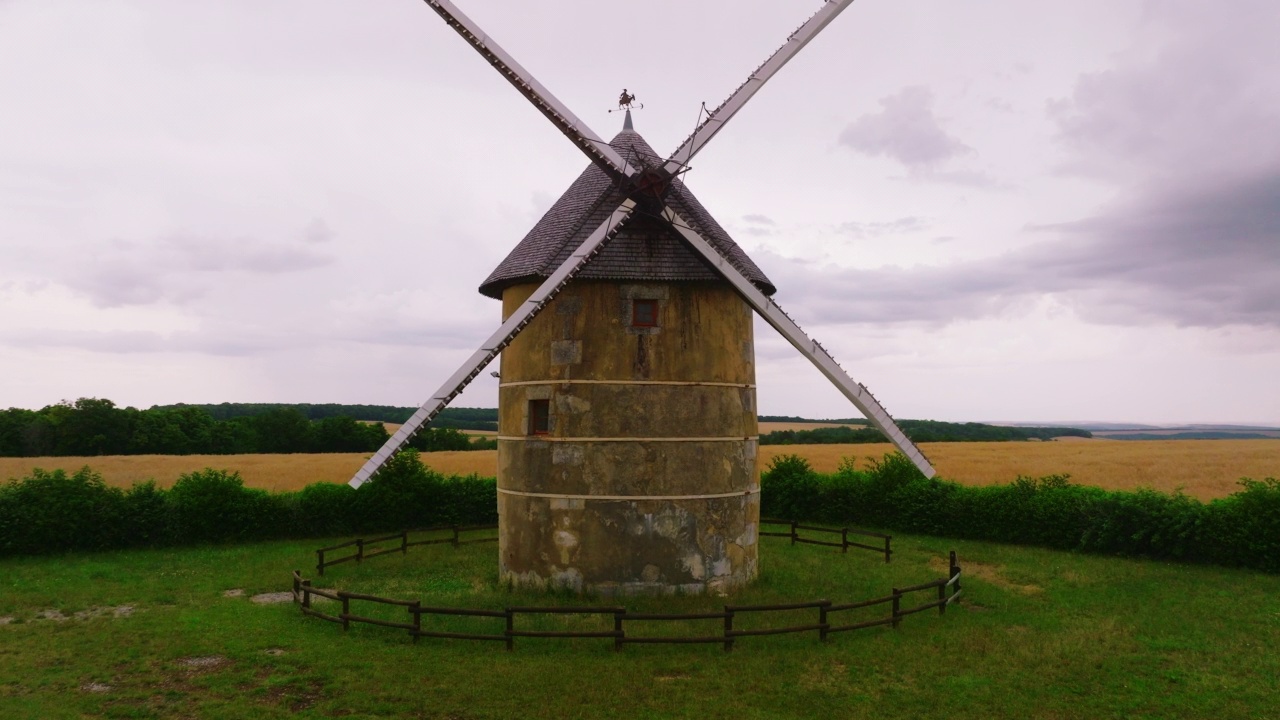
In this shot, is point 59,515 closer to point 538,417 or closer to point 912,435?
point 538,417

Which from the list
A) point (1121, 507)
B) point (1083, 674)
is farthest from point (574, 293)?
point (1121, 507)

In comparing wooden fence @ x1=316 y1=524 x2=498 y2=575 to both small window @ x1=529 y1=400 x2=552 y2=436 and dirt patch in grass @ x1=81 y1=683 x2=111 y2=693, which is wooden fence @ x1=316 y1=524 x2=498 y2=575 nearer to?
small window @ x1=529 y1=400 x2=552 y2=436

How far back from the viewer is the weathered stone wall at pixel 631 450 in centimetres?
1645

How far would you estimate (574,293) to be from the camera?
55.7 ft

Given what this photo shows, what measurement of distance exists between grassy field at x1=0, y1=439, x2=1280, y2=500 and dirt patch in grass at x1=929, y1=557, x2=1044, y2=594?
920 centimetres

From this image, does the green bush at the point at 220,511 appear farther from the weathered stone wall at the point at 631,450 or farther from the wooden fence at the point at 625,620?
the weathered stone wall at the point at 631,450

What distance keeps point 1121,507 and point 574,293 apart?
17.2 metres

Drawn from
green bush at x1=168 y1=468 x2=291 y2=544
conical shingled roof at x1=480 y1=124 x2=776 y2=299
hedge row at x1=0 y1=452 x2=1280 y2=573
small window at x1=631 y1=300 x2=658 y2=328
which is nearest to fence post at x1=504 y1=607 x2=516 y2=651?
small window at x1=631 y1=300 x2=658 y2=328

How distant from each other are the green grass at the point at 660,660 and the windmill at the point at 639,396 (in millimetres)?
1062

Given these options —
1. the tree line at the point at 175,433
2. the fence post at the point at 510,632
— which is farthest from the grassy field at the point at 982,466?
the fence post at the point at 510,632

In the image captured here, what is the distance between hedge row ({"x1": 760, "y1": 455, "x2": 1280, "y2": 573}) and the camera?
21.5m

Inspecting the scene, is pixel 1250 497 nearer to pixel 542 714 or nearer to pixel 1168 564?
pixel 1168 564

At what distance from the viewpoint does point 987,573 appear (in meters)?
21.2

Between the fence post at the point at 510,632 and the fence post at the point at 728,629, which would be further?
the fence post at the point at 728,629
